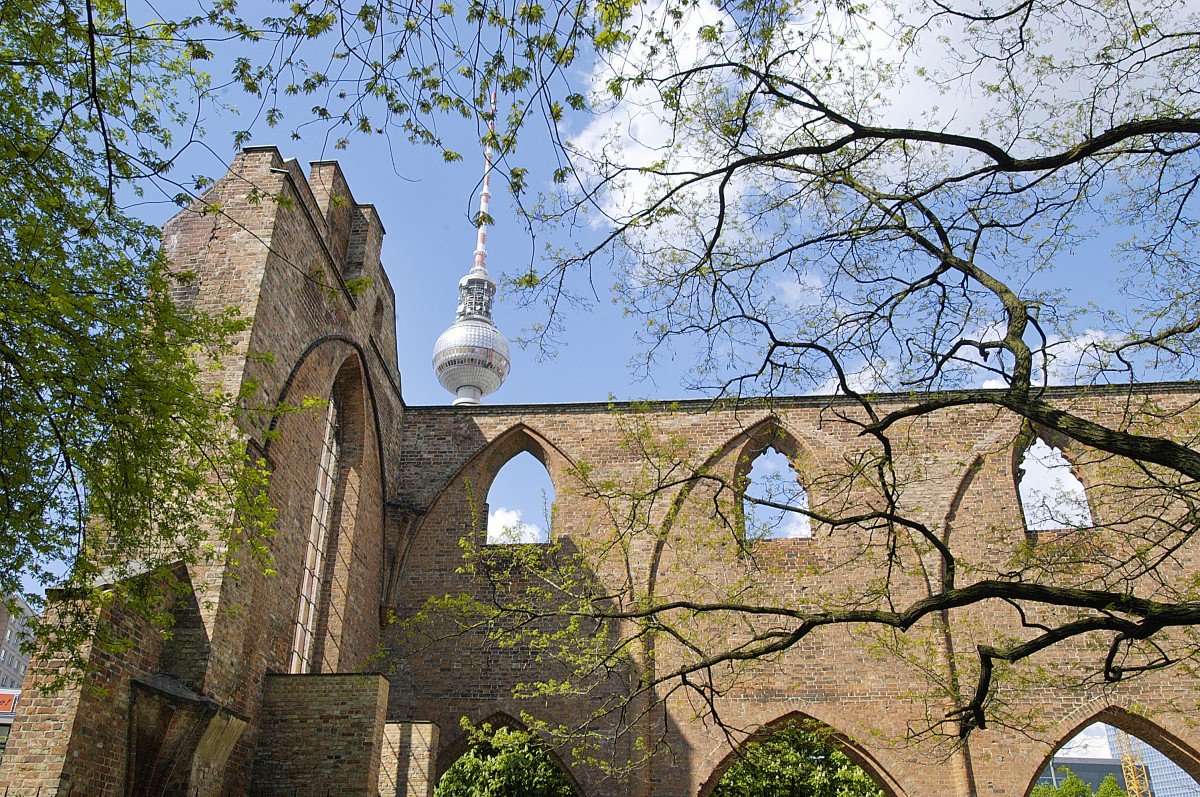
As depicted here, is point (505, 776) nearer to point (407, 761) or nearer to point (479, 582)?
point (479, 582)

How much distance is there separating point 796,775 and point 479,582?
5.89 metres

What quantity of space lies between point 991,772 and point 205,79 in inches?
503

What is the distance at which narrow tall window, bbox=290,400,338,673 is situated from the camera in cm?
1245

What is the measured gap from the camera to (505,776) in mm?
15992

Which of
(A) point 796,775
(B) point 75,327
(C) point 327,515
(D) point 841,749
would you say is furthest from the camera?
(A) point 796,775

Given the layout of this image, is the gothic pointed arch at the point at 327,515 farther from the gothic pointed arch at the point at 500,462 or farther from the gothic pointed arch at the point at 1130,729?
the gothic pointed arch at the point at 1130,729

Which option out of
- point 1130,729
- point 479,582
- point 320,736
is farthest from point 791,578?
point 320,736

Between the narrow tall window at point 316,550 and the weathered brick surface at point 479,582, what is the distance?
0.17 m

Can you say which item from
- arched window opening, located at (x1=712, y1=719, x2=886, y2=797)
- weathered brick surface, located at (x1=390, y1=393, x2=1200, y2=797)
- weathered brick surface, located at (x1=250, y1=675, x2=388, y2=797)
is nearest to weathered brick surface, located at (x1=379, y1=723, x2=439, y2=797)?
weathered brick surface, located at (x1=250, y1=675, x2=388, y2=797)

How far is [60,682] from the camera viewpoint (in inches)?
241

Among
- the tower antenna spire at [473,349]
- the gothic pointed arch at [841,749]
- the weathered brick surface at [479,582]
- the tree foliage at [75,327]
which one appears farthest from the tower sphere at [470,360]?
the tree foliage at [75,327]

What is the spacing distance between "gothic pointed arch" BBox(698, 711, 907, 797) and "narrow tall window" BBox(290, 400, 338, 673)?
5683mm

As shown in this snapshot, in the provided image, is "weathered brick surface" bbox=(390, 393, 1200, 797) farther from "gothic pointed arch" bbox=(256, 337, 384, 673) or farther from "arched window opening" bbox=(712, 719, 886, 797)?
"arched window opening" bbox=(712, 719, 886, 797)

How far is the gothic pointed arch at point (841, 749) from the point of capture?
13.8 m
